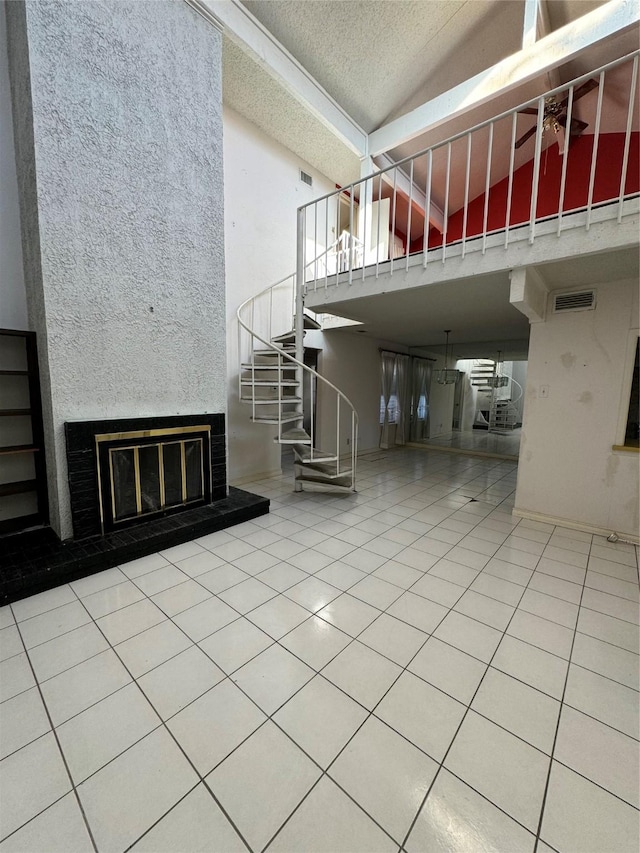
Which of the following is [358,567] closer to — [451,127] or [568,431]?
[568,431]

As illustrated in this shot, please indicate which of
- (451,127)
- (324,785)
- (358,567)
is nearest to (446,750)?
(324,785)

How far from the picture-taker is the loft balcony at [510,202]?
2.26 metres

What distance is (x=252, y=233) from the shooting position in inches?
165

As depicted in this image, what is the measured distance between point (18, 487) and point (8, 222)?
1941 mm

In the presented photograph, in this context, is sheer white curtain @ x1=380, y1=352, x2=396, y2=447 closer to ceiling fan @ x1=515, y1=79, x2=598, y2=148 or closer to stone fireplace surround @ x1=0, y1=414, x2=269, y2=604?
ceiling fan @ x1=515, y1=79, x2=598, y2=148

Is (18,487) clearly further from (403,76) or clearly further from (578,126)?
(578,126)

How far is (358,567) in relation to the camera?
2432 millimetres

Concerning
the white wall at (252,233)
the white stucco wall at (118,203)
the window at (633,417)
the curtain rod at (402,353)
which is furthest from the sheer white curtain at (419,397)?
the white stucco wall at (118,203)

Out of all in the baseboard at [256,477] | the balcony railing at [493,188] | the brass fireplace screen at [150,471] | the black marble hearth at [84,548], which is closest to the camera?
the black marble hearth at [84,548]

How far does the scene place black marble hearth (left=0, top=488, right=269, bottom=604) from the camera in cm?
206

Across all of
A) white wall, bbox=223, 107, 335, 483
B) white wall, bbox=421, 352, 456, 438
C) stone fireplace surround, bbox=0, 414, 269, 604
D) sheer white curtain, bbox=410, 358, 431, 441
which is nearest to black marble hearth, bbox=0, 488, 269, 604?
stone fireplace surround, bbox=0, 414, 269, 604

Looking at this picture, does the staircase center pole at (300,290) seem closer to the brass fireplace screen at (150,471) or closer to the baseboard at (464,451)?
the brass fireplace screen at (150,471)

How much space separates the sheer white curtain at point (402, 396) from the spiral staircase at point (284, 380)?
3065mm

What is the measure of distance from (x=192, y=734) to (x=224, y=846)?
367 millimetres
